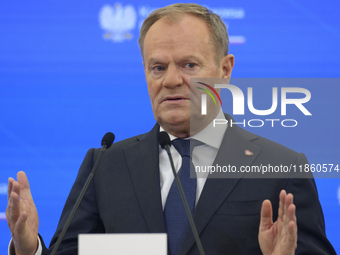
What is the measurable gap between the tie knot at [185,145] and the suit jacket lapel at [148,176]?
94mm

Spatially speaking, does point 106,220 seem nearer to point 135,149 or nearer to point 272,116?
point 135,149

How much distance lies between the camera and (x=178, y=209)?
1.65 m

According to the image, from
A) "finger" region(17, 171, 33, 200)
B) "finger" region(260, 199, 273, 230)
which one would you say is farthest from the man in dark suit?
"finger" region(260, 199, 273, 230)

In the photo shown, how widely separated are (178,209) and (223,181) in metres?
0.22

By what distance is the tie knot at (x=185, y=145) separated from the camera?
1.81 metres

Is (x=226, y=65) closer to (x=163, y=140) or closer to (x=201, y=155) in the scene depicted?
(x=201, y=155)

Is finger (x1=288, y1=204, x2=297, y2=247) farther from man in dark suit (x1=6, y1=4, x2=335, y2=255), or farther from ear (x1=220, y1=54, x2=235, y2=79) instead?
ear (x1=220, y1=54, x2=235, y2=79)

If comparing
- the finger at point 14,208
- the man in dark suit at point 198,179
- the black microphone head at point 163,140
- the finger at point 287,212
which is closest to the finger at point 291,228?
the finger at point 287,212

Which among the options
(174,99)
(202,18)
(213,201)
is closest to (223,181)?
(213,201)

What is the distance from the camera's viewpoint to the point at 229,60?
2021 mm

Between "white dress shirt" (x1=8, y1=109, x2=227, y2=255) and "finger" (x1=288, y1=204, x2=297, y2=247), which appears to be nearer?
"finger" (x1=288, y1=204, x2=297, y2=247)

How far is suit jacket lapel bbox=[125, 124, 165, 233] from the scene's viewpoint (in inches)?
64.3

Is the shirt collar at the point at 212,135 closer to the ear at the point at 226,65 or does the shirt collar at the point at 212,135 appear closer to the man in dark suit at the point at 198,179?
the man in dark suit at the point at 198,179

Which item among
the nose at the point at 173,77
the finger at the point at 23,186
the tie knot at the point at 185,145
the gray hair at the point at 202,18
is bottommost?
the finger at the point at 23,186
